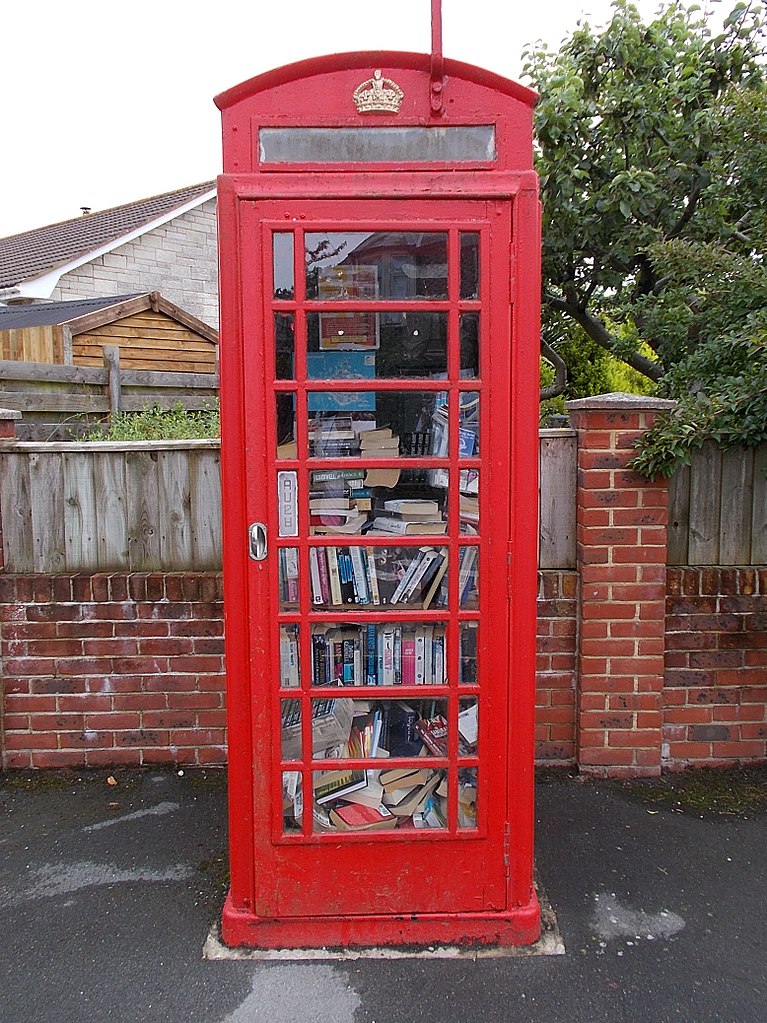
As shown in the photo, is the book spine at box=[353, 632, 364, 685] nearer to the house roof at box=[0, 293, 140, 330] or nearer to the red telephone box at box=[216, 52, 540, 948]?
the red telephone box at box=[216, 52, 540, 948]

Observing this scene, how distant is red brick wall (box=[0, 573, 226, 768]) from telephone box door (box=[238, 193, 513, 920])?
1.34 metres

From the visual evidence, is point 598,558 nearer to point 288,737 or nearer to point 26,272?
point 288,737

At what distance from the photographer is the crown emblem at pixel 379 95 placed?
2334 millimetres

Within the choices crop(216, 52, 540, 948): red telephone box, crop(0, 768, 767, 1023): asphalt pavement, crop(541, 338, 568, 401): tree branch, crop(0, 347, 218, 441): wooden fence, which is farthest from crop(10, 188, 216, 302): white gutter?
crop(216, 52, 540, 948): red telephone box

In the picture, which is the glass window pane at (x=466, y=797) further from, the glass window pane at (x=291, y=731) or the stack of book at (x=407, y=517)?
the stack of book at (x=407, y=517)

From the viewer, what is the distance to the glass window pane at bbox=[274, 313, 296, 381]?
2.39m

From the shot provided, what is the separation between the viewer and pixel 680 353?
462cm

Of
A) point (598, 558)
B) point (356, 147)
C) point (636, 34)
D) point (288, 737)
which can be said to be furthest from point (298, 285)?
point (636, 34)

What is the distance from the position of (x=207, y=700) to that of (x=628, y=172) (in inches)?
155

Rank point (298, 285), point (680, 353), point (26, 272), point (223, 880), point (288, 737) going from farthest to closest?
point (26, 272)
point (680, 353)
point (223, 880)
point (288, 737)
point (298, 285)

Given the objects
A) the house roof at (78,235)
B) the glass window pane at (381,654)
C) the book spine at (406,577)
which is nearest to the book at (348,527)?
the book spine at (406,577)

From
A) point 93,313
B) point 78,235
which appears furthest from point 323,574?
point 78,235

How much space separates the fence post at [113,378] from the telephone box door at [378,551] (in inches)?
188

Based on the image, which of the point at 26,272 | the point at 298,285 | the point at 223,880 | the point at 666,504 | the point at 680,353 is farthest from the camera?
the point at 26,272
